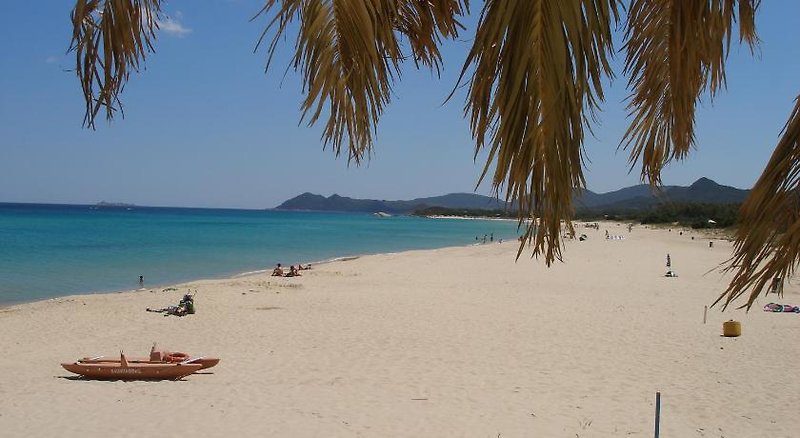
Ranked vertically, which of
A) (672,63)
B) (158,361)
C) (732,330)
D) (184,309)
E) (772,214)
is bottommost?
(184,309)

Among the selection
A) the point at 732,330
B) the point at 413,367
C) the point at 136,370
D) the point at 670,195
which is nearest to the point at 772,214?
the point at 670,195

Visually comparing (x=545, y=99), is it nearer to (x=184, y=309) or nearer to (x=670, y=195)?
(x=670, y=195)

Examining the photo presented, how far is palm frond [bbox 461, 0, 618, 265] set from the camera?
0.83 metres

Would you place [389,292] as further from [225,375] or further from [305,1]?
[305,1]

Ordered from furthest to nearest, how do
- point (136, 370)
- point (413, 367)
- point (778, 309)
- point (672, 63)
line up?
point (778, 309) < point (413, 367) < point (136, 370) < point (672, 63)

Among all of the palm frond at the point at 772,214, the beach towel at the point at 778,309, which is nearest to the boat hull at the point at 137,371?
the palm frond at the point at 772,214

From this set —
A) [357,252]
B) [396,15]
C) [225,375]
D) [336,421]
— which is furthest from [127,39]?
[357,252]

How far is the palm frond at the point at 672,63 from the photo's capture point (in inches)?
52.0

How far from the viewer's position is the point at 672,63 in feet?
4.93

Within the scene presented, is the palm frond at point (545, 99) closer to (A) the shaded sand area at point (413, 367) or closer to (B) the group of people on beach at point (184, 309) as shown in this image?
(A) the shaded sand area at point (413, 367)

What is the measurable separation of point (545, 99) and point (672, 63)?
0.84 m

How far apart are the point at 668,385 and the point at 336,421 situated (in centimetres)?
398

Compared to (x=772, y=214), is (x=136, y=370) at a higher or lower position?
lower

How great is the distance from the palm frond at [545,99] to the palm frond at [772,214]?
41cm
